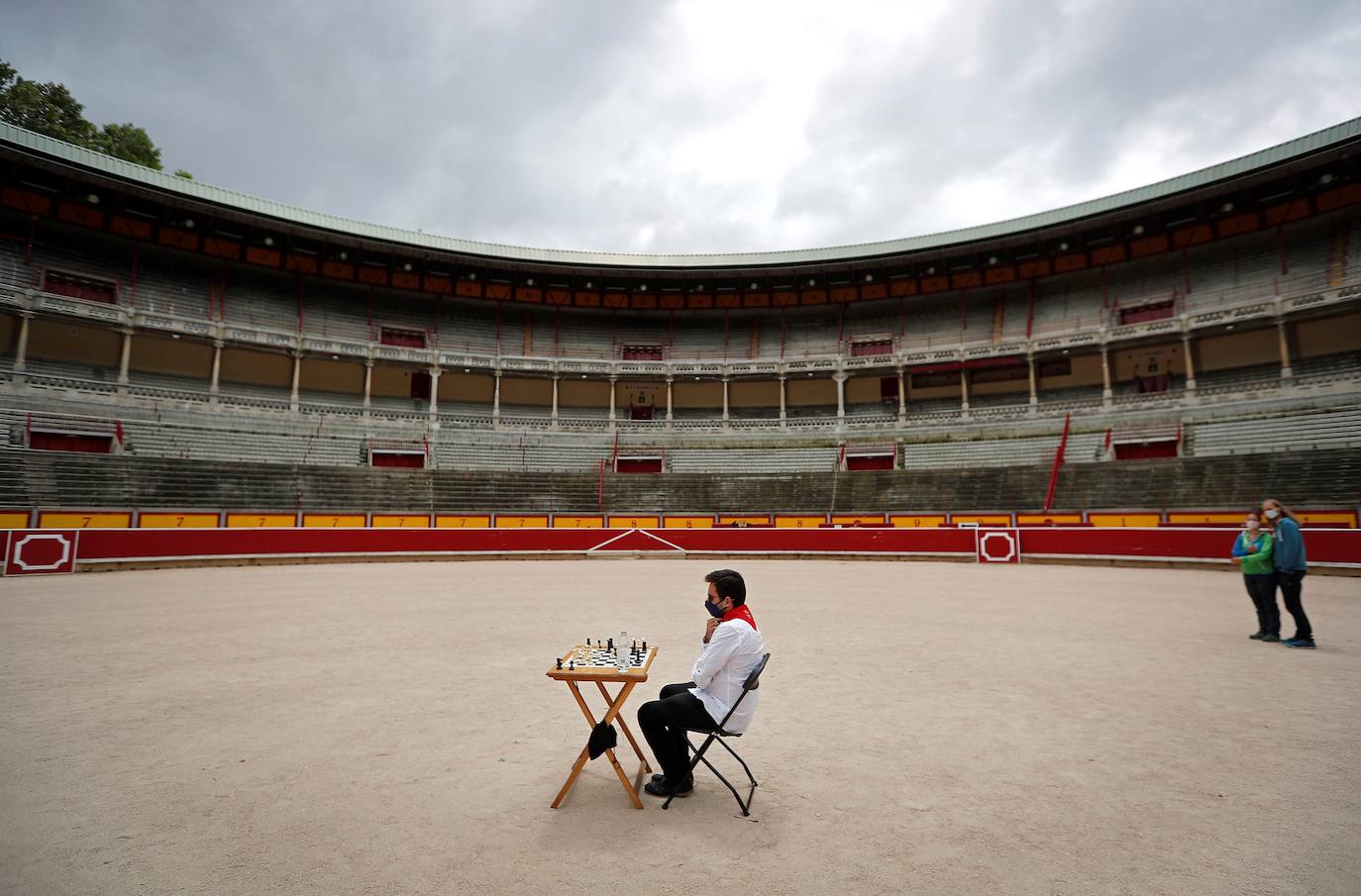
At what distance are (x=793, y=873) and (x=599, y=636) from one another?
5.53 metres

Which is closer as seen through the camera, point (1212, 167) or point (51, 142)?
point (51, 142)

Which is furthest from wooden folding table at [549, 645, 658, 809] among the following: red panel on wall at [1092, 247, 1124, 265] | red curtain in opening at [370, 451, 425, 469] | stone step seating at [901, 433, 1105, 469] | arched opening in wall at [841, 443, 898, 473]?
red panel on wall at [1092, 247, 1124, 265]

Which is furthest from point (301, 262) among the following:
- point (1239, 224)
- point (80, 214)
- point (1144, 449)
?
point (1239, 224)

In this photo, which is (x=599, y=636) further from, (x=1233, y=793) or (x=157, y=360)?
(x=157, y=360)

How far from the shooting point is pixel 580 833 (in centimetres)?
329

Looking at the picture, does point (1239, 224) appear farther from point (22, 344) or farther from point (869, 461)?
point (22, 344)

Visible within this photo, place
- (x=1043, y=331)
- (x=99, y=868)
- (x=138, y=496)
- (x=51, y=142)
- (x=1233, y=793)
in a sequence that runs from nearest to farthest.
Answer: (x=99, y=868) → (x=1233, y=793) → (x=138, y=496) → (x=51, y=142) → (x=1043, y=331)

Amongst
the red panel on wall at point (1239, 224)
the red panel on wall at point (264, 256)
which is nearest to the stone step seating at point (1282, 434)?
the red panel on wall at point (1239, 224)

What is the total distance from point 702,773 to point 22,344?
35.2 meters

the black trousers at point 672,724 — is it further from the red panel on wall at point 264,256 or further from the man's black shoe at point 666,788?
the red panel on wall at point 264,256

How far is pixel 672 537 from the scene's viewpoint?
24.6 m

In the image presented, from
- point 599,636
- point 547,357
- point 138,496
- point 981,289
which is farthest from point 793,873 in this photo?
point 981,289

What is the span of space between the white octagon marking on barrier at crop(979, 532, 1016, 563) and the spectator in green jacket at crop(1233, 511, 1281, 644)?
1280cm

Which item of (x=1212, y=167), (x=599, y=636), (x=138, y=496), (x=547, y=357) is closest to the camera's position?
(x=599, y=636)
